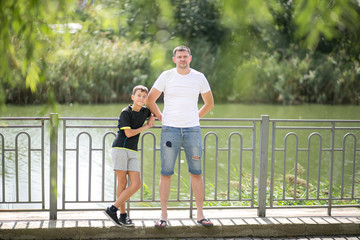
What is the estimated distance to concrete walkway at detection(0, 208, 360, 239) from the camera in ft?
14.5

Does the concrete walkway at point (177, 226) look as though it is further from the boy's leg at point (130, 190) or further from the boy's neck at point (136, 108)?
the boy's neck at point (136, 108)

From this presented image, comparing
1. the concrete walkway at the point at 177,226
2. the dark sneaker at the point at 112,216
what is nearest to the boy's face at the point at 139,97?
the dark sneaker at the point at 112,216

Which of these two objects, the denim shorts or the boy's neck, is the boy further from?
the denim shorts

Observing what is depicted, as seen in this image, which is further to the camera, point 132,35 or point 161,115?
point 161,115

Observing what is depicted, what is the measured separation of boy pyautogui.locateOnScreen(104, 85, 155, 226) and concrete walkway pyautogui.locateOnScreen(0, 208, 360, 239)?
0.23m

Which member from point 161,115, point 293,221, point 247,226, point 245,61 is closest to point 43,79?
point 245,61

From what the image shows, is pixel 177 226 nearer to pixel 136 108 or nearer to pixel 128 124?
pixel 128 124

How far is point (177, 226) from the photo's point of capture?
178 inches

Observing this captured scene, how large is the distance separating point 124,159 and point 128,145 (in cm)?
14

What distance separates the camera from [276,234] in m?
4.70

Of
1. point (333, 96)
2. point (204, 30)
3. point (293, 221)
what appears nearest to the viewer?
point (204, 30)

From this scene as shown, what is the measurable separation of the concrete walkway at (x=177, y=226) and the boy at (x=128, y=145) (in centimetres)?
23

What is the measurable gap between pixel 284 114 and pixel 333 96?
4.41 meters

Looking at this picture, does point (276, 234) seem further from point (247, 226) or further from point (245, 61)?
point (245, 61)
